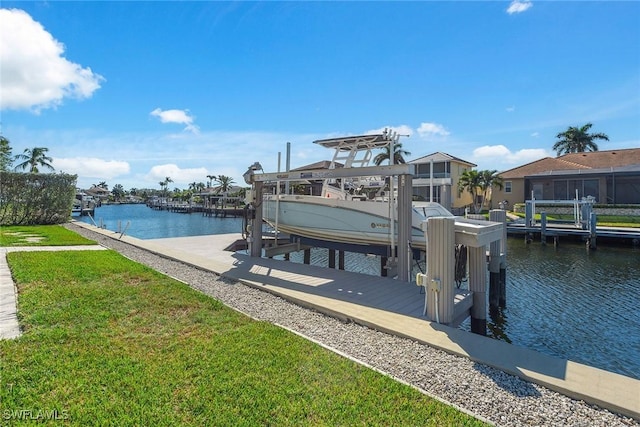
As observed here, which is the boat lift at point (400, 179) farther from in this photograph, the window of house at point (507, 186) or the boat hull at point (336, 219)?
the window of house at point (507, 186)

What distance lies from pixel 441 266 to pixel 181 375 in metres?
3.56

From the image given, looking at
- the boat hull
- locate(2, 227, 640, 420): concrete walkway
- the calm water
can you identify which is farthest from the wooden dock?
locate(2, 227, 640, 420): concrete walkway

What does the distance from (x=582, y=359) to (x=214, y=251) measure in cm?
959

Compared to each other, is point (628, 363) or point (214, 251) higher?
point (214, 251)

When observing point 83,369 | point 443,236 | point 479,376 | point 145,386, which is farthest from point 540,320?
point 83,369

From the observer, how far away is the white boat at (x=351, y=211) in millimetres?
8453

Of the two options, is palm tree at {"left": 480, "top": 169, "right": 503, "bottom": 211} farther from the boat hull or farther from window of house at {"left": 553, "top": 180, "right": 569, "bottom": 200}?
the boat hull

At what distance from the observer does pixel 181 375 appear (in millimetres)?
3270

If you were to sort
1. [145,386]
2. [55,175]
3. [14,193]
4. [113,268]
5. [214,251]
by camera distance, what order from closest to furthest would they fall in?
[145,386]
[113,268]
[214,251]
[14,193]
[55,175]

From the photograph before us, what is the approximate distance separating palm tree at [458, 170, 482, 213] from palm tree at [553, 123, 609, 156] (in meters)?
21.4

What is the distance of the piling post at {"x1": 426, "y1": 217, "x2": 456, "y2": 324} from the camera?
15.9 ft

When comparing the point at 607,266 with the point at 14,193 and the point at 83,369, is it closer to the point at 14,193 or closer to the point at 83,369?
the point at 83,369

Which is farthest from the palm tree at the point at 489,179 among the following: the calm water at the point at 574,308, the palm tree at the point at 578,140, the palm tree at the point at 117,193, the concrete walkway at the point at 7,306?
the palm tree at the point at 117,193

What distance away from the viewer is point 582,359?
5668 millimetres
